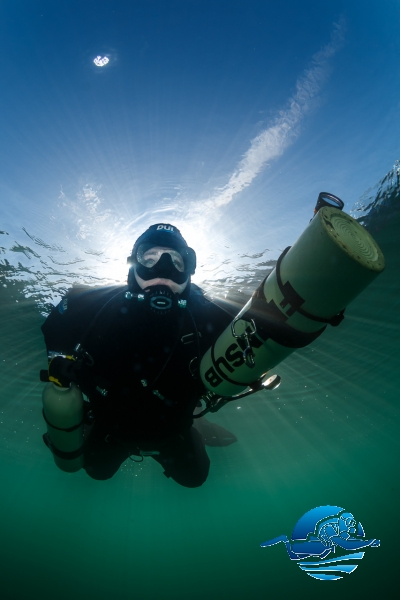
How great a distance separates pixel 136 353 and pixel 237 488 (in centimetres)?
5464

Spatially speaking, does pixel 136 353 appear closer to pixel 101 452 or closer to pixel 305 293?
pixel 101 452

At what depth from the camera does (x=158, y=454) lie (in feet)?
20.3

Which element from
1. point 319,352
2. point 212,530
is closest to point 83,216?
point 319,352

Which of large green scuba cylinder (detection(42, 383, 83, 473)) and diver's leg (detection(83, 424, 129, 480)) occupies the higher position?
large green scuba cylinder (detection(42, 383, 83, 473))

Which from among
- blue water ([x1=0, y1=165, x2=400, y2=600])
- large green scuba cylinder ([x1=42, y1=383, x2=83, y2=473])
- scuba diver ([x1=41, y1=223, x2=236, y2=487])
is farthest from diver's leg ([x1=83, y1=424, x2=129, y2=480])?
blue water ([x1=0, y1=165, x2=400, y2=600])

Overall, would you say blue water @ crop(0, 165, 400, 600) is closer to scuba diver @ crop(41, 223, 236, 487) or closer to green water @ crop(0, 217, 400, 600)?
green water @ crop(0, 217, 400, 600)

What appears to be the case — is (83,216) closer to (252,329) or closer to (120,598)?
(252,329)

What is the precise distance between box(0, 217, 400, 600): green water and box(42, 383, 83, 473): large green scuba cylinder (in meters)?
10.4

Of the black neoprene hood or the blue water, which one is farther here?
the blue water

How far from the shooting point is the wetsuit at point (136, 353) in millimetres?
4320

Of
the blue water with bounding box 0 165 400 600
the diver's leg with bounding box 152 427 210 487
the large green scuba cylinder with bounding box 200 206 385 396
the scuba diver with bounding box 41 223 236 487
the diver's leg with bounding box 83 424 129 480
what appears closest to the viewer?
the large green scuba cylinder with bounding box 200 206 385 396

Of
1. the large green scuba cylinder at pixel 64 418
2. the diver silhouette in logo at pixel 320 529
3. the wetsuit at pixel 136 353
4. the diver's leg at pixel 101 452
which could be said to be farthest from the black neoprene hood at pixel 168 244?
the diver silhouette in logo at pixel 320 529

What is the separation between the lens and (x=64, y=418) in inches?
152

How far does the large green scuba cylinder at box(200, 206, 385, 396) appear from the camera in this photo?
185cm
